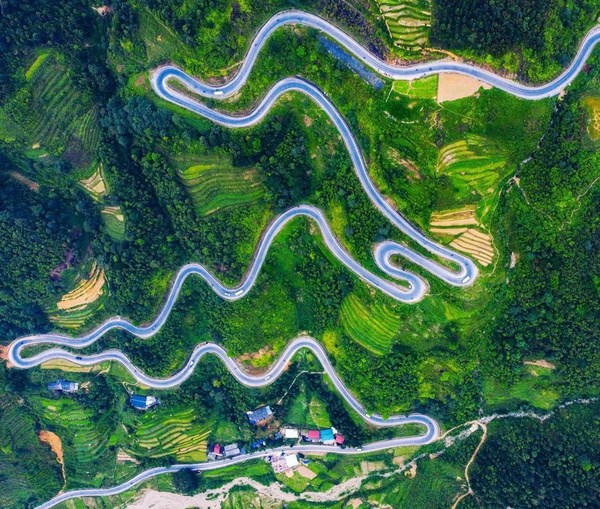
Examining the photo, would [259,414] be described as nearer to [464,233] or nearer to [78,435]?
[78,435]

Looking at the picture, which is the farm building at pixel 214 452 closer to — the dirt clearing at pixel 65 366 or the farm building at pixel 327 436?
the farm building at pixel 327 436

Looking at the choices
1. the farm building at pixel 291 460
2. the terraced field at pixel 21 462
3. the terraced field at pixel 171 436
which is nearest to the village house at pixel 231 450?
the terraced field at pixel 171 436

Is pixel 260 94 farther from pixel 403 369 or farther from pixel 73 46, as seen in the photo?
pixel 403 369

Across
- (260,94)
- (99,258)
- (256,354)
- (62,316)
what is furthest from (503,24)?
(62,316)

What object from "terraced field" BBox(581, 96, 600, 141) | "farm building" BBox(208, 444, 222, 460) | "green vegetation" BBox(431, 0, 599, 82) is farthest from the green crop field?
"farm building" BBox(208, 444, 222, 460)

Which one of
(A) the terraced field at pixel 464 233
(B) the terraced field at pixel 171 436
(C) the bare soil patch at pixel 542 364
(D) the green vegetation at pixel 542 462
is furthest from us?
(B) the terraced field at pixel 171 436
